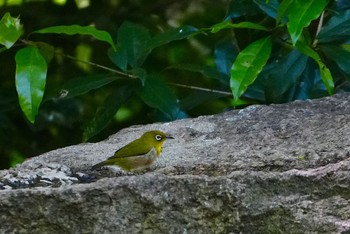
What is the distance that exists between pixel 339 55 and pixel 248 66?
64 cm

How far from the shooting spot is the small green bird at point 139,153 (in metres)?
2.71

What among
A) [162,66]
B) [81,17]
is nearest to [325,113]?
[162,66]

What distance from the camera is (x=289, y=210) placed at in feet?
6.63

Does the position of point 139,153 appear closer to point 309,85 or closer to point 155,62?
point 309,85

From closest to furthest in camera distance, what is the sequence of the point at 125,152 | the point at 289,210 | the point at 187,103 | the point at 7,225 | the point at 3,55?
the point at 7,225
the point at 289,210
the point at 125,152
the point at 187,103
the point at 3,55

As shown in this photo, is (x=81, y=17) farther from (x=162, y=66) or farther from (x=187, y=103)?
(x=187, y=103)

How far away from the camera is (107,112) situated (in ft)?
12.4

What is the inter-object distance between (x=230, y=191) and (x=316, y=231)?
0.72 ft

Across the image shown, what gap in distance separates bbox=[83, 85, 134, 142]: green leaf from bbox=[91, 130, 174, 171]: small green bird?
2.70ft

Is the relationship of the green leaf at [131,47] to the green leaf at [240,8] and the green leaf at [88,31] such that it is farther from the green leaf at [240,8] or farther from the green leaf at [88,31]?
the green leaf at [88,31]

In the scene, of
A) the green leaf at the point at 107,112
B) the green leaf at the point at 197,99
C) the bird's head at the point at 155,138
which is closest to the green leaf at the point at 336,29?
the green leaf at the point at 197,99

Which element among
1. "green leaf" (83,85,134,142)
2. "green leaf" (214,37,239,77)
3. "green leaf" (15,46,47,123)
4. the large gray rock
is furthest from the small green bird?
"green leaf" (214,37,239,77)

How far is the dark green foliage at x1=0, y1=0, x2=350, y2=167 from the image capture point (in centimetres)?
301

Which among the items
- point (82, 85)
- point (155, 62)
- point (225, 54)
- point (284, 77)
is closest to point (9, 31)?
point (82, 85)
